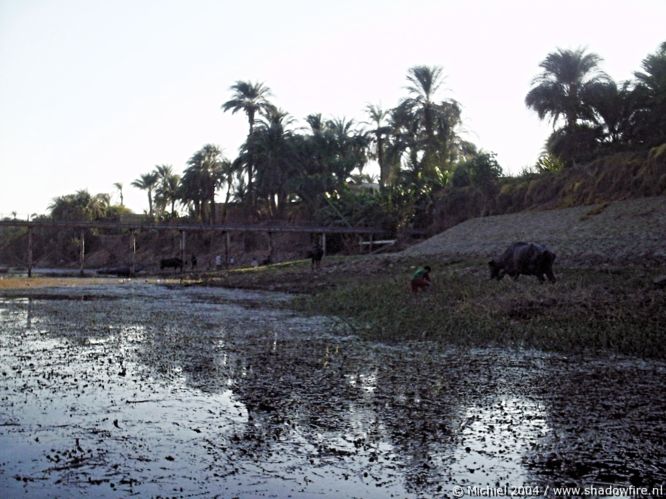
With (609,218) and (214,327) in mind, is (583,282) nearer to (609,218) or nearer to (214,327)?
(214,327)

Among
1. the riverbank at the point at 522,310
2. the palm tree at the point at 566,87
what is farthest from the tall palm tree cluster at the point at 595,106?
the riverbank at the point at 522,310

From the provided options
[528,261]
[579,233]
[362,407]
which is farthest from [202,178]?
[362,407]

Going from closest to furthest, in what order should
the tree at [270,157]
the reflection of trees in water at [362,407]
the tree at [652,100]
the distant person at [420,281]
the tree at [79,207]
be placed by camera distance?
the reflection of trees in water at [362,407] → the distant person at [420,281] → the tree at [652,100] → the tree at [270,157] → the tree at [79,207]

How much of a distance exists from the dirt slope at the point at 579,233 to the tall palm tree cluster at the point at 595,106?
28.9 feet

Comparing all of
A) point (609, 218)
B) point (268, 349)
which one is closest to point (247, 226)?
point (609, 218)

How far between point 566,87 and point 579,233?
2069 centimetres

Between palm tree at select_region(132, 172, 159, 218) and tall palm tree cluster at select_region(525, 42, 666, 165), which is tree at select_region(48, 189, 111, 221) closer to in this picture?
palm tree at select_region(132, 172, 159, 218)

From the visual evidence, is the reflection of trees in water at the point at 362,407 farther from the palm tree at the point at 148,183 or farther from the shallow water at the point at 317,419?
the palm tree at the point at 148,183

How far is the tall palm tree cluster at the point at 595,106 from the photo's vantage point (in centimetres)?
4009

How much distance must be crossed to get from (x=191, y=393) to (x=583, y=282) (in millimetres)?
12482

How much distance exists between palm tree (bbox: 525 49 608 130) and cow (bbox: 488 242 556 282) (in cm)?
2908

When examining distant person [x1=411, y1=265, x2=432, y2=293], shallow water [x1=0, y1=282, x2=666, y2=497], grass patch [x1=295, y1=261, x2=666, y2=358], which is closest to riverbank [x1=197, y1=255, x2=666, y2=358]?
grass patch [x1=295, y1=261, x2=666, y2=358]

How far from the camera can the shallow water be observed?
4820mm

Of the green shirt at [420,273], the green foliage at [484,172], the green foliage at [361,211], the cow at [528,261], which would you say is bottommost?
the green shirt at [420,273]
